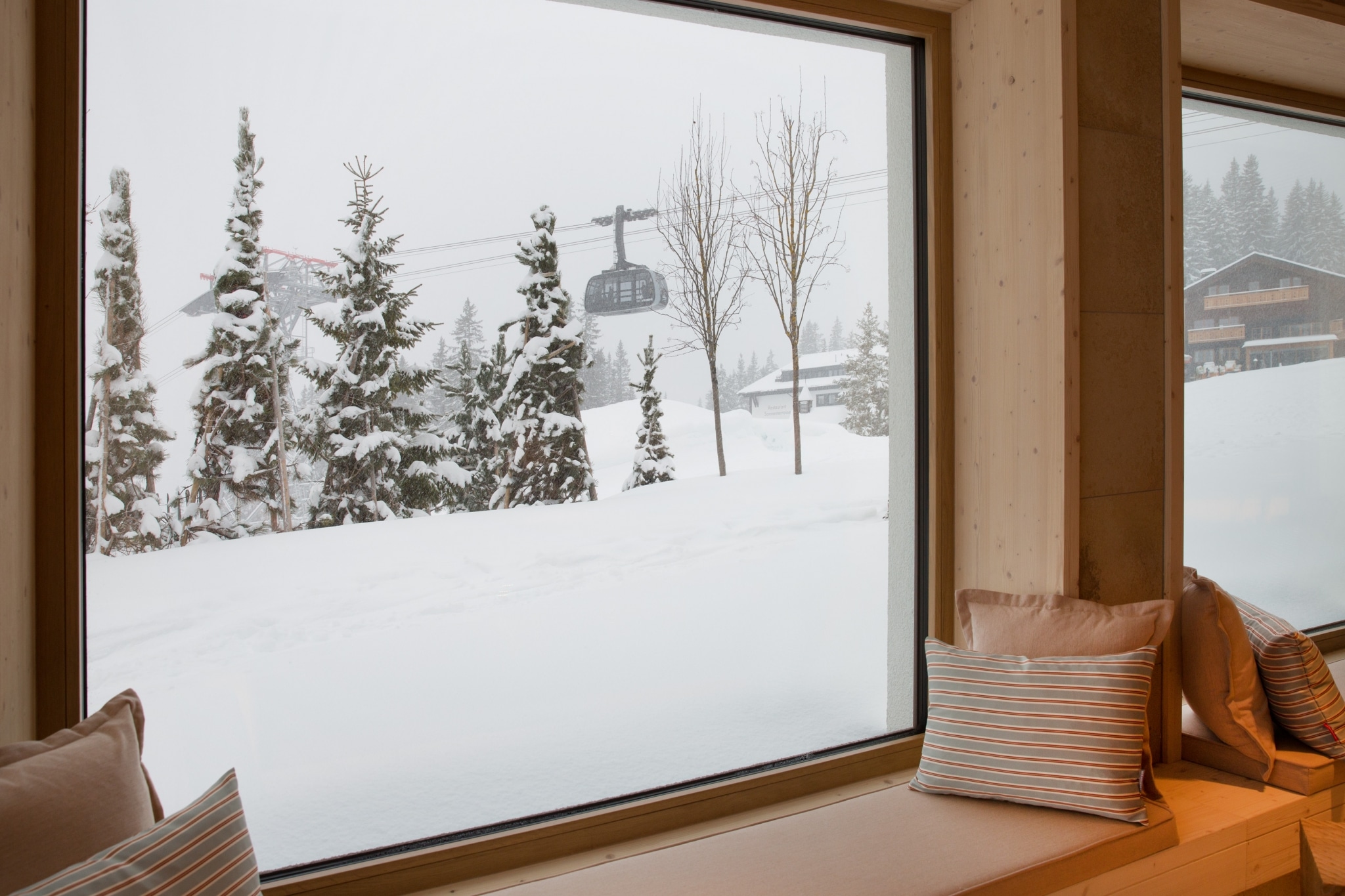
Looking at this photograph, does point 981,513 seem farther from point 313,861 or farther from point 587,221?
point 313,861

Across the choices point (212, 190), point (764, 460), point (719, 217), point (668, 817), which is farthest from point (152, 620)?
point (719, 217)

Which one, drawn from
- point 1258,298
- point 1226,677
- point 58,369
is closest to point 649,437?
point 58,369

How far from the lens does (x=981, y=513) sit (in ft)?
8.11

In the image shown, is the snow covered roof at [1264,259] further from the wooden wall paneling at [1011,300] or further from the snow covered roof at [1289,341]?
the wooden wall paneling at [1011,300]

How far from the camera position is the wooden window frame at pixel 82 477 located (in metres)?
1.62

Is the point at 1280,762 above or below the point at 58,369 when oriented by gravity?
below

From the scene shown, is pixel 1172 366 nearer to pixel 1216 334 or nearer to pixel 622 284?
pixel 1216 334

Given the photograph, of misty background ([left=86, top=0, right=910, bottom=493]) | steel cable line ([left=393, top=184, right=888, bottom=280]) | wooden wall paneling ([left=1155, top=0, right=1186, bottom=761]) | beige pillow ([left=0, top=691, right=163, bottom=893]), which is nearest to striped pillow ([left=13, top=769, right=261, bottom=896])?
beige pillow ([left=0, top=691, right=163, bottom=893])

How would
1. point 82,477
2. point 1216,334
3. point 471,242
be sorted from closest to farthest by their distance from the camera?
1. point 82,477
2. point 471,242
3. point 1216,334

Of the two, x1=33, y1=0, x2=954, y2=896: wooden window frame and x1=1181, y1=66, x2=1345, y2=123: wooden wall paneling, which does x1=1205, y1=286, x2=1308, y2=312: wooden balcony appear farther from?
x1=33, y1=0, x2=954, y2=896: wooden window frame

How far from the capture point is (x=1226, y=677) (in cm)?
226

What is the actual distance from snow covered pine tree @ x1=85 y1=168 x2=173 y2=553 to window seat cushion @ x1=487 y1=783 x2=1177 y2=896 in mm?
1175

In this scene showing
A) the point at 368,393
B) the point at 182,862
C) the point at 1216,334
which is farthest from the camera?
the point at 1216,334

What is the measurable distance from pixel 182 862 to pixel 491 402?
45.1 inches
